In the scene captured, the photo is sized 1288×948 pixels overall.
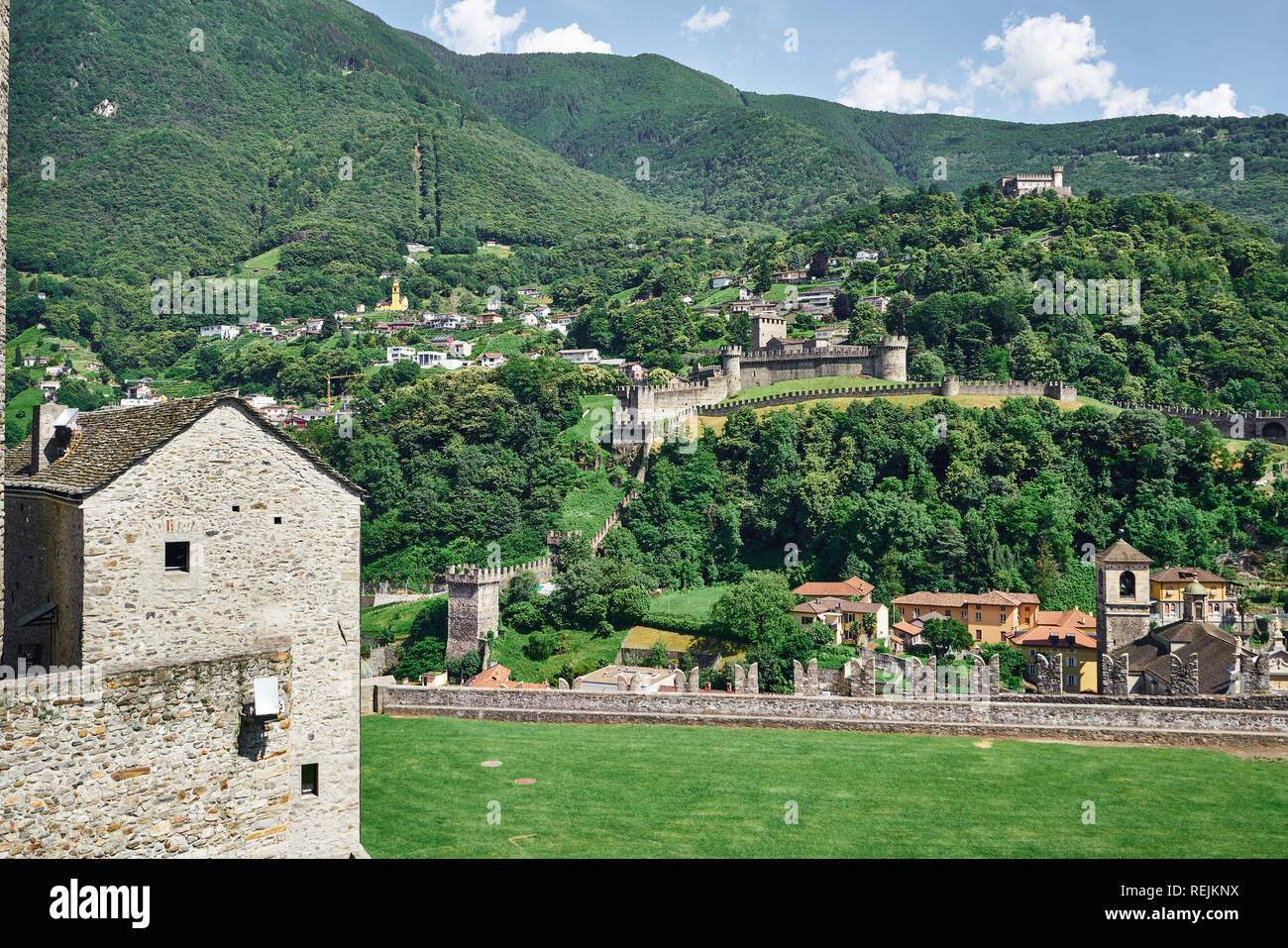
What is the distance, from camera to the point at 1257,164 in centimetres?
18975

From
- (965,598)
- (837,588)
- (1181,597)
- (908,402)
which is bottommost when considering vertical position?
(965,598)

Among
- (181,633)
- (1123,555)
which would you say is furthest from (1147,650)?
(181,633)

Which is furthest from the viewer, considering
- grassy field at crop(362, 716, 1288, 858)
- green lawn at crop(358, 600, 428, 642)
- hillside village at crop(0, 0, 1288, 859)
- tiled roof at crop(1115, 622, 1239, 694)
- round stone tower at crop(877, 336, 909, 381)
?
round stone tower at crop(877, 336, 909, 381)

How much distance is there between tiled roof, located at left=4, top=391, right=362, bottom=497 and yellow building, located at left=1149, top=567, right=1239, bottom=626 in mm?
38294

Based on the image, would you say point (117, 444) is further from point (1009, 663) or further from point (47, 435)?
point (1009, 663)

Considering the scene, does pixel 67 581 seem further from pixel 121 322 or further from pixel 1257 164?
pixel 1257 164

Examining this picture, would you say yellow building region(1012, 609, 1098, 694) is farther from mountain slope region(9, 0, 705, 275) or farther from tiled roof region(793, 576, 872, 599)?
mountain slope region(9, 0, 705, 275)

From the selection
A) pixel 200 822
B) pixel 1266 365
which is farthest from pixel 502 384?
pixel 200 822

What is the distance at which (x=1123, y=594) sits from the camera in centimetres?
3597

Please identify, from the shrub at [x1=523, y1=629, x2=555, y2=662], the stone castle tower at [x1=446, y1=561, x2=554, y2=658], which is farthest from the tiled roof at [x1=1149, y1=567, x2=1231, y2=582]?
the stone castle tower at [x1=446, y1=561, x2=554, y2=658]

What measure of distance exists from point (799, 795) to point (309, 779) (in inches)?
418

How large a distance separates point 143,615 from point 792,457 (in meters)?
50.8

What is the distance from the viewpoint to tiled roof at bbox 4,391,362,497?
42.4 feet

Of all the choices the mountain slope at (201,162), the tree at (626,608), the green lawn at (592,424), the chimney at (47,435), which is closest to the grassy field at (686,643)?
the tree at (626,608)
